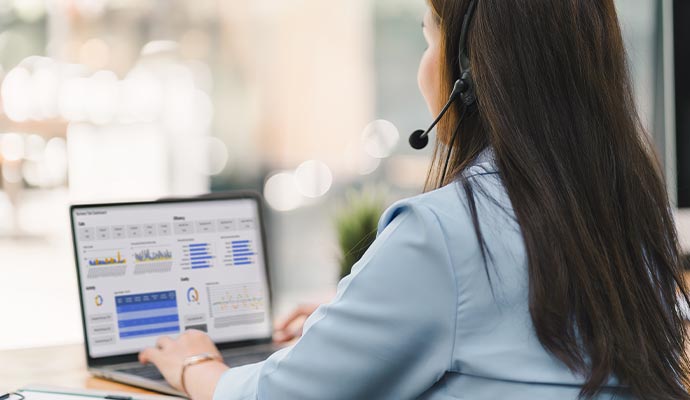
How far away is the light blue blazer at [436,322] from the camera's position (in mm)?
780

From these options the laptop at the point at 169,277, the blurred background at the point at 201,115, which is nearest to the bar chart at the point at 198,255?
the laptop at the point at 169,277

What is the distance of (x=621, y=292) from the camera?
2.75 feet

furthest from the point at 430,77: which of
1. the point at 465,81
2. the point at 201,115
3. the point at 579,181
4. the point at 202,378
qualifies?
the point at 201,115

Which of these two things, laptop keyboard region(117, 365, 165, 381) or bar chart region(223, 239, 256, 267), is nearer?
laptop keyboard region(117, 365, 165, 381)

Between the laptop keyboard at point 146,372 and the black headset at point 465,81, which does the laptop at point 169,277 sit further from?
the black headset at point 465,81

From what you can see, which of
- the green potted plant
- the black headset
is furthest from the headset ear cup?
the green potted plant

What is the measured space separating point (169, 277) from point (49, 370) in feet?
0.85

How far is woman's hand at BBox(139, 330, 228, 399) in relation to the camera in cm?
111

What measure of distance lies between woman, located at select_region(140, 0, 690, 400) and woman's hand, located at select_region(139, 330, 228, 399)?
23 centimetres

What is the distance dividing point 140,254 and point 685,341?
868mm

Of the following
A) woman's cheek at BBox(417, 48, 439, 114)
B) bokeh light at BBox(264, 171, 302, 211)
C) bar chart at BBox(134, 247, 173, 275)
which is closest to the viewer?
woman's cheek at BBox(417, 48, 439, 114)

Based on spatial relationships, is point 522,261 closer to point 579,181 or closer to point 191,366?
point 579,181

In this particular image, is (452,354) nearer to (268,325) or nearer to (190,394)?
(190,394)

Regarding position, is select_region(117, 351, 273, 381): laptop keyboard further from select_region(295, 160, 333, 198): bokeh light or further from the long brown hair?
select_region(295, 160, 333, 198): bokeh light
